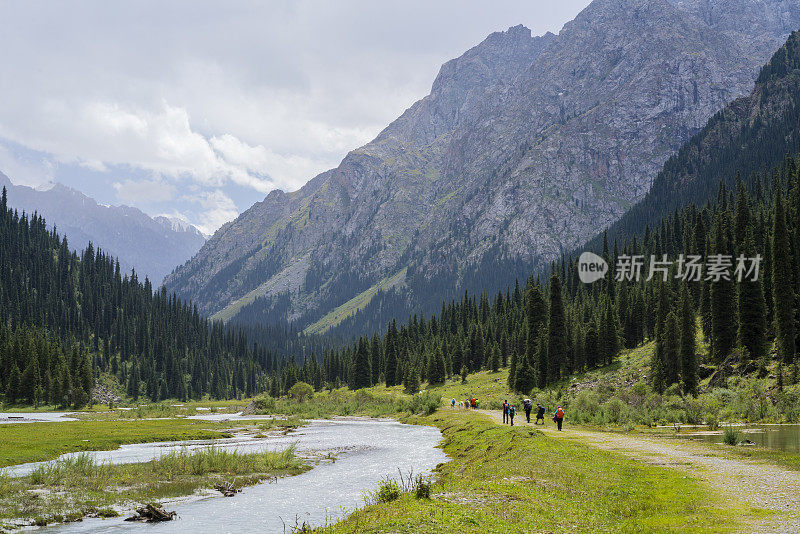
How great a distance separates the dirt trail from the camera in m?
14.8

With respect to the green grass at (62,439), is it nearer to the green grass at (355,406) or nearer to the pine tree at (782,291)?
the green grass at (355,406)

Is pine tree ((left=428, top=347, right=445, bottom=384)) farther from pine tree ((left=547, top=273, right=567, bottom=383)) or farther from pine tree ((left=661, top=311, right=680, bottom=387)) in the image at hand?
pine tree ((left=661, top=311, right=680, bottom=387))

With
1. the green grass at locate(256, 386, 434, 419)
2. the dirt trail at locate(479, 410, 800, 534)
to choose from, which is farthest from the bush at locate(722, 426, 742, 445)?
the green grass at locate(256, 386, 434, 419)

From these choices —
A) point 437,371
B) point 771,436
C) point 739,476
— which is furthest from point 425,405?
point 739,476

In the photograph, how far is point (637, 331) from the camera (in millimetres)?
108812

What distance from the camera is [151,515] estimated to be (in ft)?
75.8

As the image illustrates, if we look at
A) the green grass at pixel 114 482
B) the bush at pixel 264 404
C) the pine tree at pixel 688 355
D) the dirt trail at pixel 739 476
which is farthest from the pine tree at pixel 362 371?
the dirt trail at pixel 739 476

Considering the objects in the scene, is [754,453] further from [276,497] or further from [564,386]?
[564,386]

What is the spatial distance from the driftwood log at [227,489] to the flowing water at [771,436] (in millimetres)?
31783

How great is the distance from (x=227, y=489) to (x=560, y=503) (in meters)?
20.1

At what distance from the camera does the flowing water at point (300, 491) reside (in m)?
21.8

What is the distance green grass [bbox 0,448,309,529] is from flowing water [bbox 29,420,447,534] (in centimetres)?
188

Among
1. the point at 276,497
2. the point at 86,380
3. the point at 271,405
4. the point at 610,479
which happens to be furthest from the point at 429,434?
the point at 86,380

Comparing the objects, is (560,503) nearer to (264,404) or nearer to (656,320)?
(656,320)
